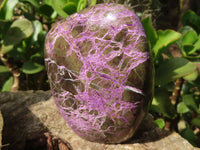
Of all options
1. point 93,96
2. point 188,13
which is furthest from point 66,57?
point 188,13

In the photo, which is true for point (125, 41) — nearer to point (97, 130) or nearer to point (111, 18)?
point (111, 18)

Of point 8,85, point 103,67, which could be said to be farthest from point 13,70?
point 103,67

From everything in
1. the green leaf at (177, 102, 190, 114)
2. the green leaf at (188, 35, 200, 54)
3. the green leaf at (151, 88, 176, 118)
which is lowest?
the green leaf at (177, 102, 190, 114)

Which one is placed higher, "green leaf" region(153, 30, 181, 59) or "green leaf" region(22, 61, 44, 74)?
"green leaf" region(153, 30, 181, 59)

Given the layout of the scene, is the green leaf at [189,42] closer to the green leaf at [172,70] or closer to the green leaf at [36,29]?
the green leaf at [172,70]

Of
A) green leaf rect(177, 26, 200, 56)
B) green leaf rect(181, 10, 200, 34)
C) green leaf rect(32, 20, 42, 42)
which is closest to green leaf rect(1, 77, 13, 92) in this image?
green leaf rect(32, 20, 42, 42)

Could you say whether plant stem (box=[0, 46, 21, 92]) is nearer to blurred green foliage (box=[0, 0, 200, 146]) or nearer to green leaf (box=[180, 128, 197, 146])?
blurred green foliage (box=[0, 0, 200, 146])

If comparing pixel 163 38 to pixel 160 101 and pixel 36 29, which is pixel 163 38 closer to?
pixel 160 101
